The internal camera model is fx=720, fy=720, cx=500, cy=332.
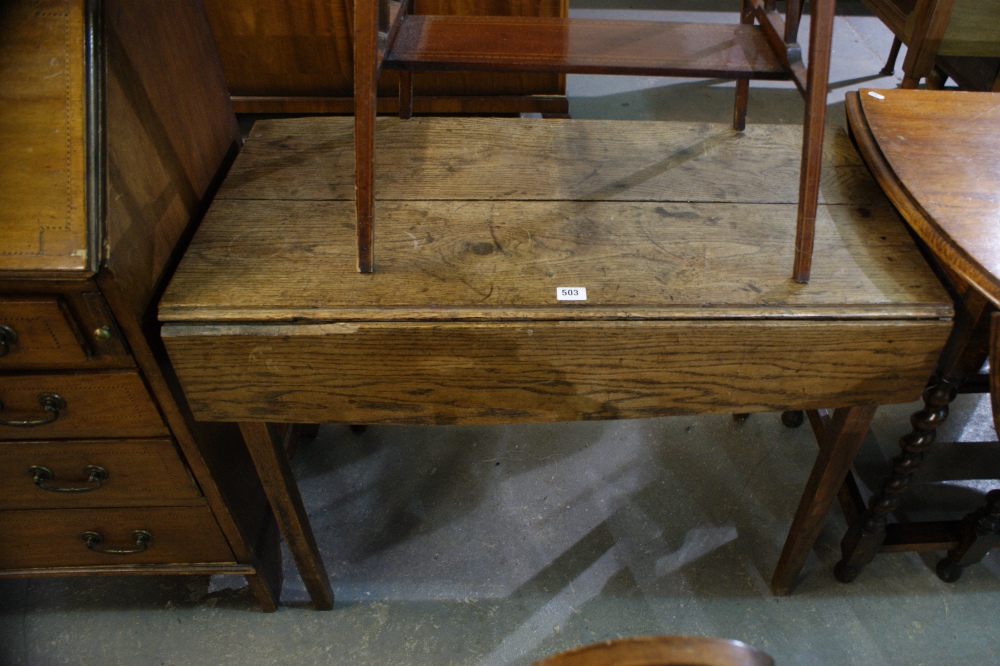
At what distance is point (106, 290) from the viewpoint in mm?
965

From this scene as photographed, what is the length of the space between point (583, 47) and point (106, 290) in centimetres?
90

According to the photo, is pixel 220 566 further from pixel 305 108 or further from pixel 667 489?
pixel 305 108

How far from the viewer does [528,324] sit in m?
1.05

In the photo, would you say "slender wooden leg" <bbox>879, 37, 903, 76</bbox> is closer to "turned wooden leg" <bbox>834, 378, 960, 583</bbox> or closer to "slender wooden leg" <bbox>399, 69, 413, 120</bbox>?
"turned wooden leg" <bbox>834, 378, 960, 583</bbox>

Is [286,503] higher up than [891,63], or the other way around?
[891,63]

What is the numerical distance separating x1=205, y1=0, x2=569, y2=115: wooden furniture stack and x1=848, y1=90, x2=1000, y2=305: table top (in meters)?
1.32

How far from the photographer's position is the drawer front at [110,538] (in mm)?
1350

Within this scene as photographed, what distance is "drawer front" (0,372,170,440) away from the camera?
3.58 feet

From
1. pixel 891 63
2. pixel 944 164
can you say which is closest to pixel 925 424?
pixel 944 164

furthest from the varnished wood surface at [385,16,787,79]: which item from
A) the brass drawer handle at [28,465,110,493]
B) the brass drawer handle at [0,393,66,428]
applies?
the brass drawer handle at [28,465,110,493]

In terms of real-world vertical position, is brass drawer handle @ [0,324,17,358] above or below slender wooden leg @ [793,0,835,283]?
below

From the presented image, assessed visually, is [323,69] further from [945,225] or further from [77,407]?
[945,225]

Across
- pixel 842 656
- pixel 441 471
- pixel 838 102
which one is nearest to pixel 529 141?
pixel 441 471

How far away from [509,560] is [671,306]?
87 cm
